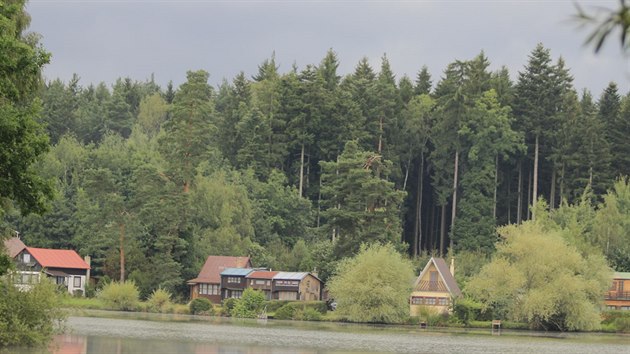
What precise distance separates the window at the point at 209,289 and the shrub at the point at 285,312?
1282 cm

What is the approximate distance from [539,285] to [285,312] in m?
21.0

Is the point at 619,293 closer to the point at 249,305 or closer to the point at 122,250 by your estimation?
the point at 249,305

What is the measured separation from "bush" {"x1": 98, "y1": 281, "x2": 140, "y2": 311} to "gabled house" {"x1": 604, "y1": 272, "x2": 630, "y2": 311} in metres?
40.4

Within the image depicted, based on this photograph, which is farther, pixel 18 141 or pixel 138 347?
pixel 138 347

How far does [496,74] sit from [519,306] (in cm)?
5326

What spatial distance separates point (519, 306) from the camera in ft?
268

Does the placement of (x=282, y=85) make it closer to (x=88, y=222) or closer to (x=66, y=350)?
(x=88, y=222)

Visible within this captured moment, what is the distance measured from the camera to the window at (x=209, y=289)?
331ft

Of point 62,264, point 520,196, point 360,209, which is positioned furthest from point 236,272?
point 520,196

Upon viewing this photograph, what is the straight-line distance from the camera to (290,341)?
179ft

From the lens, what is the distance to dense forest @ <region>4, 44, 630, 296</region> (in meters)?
100

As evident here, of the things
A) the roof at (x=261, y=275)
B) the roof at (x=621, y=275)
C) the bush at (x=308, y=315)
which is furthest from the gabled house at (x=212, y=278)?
the roof at (x=621, y=275)

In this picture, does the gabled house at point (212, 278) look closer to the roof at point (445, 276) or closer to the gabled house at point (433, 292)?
the roof at point (445, 276)

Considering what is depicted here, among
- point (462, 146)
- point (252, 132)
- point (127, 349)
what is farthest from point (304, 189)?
point (127, 349)
